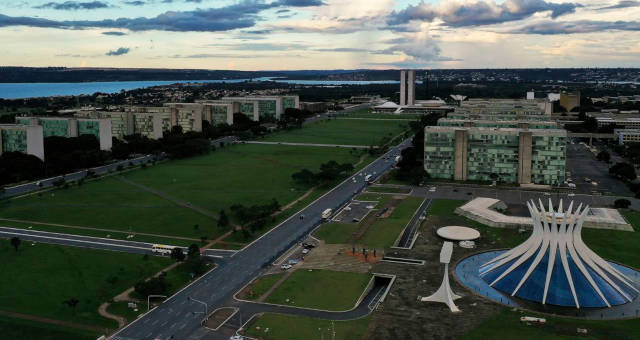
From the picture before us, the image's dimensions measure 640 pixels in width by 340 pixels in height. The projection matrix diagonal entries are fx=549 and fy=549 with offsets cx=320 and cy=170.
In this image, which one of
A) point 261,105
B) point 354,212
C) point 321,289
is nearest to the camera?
point 321,289

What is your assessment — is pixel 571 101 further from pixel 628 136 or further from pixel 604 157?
pixel 604 157

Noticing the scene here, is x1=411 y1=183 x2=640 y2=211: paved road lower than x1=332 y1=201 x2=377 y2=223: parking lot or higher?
higher

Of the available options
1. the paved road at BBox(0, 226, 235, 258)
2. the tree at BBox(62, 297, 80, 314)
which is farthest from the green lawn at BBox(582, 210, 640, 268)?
the tree at BBox(62, 297, 80, 314)

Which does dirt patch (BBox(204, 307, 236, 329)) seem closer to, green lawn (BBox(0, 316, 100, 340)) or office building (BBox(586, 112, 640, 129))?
green lawn (BBox(0, 316, 100, 340))

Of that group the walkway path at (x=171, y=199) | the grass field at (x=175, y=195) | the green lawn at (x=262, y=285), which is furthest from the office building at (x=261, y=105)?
the green lawn at (x=262, y=285)

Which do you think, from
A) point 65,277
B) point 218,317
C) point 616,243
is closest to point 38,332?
point 65,277
